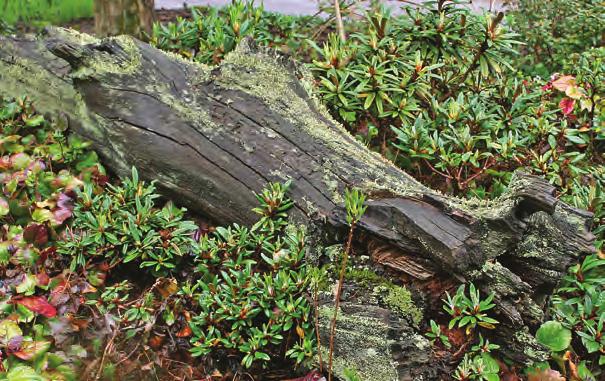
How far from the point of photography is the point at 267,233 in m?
2.75

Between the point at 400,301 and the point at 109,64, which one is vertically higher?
the point at 109,64

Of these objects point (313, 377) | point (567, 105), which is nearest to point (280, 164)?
point (313, 377)

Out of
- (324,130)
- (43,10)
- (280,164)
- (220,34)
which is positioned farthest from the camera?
(43,10)

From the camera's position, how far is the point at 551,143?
3.29m

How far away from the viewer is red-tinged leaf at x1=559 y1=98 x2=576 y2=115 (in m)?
3.71

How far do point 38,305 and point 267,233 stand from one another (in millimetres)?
1098

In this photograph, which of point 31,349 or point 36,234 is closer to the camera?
point 31,349

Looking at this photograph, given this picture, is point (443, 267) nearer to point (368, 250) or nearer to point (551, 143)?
point (368, 250)

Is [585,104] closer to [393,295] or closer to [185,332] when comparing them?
[393,295]

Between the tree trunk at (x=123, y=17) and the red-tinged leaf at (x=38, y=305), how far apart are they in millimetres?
2602

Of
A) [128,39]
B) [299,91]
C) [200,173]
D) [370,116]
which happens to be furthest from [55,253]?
[370,116]

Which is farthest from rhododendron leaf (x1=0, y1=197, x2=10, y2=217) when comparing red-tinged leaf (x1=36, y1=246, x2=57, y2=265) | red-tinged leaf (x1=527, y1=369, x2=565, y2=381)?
red-tinged leaf (x1=527, y1=369, x2=565, y2=381)

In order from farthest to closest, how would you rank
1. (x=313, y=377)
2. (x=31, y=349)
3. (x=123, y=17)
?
(x=123, y=17), (x=31, y=349), (x=313, y=377)

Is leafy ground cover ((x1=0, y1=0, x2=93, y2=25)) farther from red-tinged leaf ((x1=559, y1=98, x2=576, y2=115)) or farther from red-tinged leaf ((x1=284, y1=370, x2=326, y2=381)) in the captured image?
red-tinged leaf ((x1=284, y1=370, x2=326, y2=381))
